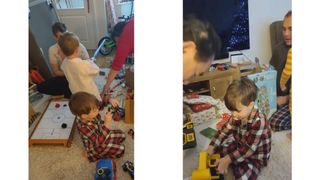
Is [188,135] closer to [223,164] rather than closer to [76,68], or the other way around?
[223,164]

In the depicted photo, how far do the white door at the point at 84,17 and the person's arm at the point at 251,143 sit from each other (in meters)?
0.39

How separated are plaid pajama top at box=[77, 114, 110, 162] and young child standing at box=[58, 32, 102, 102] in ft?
0.18

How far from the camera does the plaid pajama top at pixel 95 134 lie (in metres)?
0.80

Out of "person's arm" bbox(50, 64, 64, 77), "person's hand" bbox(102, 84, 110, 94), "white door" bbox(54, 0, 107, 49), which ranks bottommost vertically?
"person's hand" bbox(102, 84, 110, 94)

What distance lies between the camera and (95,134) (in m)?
0.80

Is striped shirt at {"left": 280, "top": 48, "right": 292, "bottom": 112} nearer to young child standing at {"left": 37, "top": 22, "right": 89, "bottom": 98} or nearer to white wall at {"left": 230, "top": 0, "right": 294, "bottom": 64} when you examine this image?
white wall at {"left": 230, "top": 0, "right": 294, "bottom": 64}

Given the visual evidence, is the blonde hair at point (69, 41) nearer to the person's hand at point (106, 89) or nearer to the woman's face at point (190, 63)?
the person's hand at point (106, 89)

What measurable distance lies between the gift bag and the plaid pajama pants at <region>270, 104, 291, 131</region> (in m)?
0.01

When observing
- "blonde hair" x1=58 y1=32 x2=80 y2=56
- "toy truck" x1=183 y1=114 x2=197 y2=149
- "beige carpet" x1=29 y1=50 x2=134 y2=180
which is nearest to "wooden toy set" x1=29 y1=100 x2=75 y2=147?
"beige carpet" x1=29 y1=50 x2=134 y2=180

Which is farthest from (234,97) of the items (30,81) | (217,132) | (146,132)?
(30,81)

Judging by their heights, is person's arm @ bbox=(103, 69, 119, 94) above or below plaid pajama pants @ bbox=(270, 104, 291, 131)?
above

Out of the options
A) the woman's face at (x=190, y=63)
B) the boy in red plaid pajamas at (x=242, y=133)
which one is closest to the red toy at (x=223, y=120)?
the boy in red plaid pajamas at (x=242, y=133)

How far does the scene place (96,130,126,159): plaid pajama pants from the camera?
793mm
